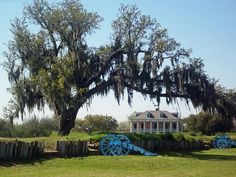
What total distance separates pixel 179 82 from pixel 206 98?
2.71 m

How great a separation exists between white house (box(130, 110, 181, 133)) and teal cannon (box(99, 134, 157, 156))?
238 ft

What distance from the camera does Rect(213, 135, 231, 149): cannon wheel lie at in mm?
39719

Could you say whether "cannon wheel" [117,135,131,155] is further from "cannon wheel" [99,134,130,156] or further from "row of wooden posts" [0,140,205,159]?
"row of wooden posts" [0,140,205,159]

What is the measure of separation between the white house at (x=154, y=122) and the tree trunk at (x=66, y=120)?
207 feet

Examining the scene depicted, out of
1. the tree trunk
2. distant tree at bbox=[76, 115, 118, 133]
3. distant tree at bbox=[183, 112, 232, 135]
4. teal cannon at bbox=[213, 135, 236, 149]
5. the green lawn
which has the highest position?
distant tree at bbox=[76, 115, 118, 133]

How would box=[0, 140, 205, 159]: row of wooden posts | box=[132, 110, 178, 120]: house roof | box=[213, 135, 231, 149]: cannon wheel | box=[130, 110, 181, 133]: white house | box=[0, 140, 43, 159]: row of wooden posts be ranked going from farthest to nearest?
box=[132, 110, 178, 120]: house roof, box=[130, 110, 181, 133]: white house, box=[213, 135, 231, 149]: cannon wheel, box=[0, 140, 205, 159]: row of wooden posts, box=[0, 140, 43, 159]: row of wooden posts

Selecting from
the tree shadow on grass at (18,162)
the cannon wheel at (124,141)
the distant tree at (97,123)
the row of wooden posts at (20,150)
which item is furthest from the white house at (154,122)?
A: the tree shadow on grass at (18,162)

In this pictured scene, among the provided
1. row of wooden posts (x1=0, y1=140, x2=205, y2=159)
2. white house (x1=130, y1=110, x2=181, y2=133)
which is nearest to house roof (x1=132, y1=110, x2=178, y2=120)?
white house (x1=130, y1=110, x2=181, y2=133)

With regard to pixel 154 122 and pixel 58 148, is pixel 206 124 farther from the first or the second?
pixel 58 148

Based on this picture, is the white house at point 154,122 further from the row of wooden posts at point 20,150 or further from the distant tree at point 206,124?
the row of wooden posts at point 20,150

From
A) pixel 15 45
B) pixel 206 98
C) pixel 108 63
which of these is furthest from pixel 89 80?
pixel 206 98

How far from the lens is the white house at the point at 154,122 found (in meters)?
100

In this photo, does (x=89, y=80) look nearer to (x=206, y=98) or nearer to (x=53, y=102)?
(x=53, y=102)

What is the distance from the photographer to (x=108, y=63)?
124 feet
